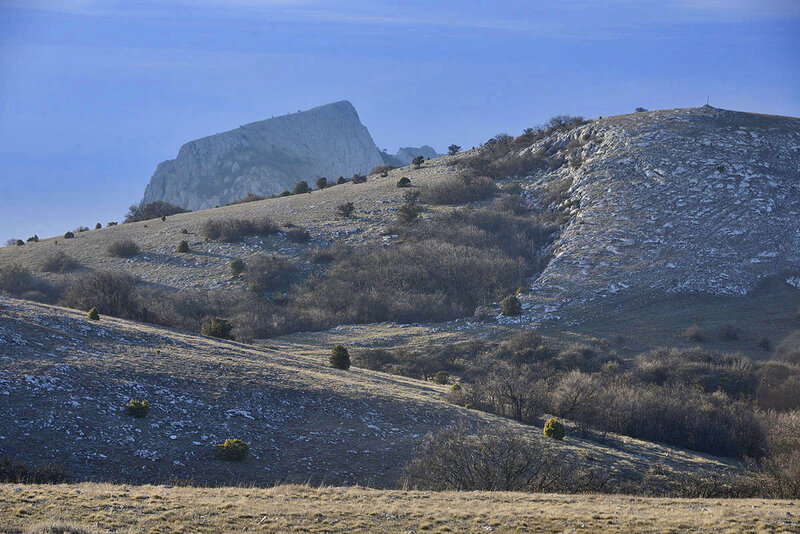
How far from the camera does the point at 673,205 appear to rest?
4922 centimetres

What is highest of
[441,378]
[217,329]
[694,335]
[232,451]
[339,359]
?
[217,329]

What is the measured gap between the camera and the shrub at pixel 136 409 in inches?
584

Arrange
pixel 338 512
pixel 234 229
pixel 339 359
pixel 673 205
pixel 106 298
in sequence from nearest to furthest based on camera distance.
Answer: pixel 338 512
pixel 339 359
pixel 106 298
pixel 673 205
pixel 234 229

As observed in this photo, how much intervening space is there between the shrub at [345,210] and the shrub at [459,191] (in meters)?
7.93

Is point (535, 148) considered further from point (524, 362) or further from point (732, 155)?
point (524, 362)

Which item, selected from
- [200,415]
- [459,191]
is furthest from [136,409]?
[459,191]

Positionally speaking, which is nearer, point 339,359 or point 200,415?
point 200,415

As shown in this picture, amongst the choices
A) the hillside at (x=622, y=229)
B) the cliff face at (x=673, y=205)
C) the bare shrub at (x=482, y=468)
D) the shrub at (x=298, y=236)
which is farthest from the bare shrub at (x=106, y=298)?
the cliff face at (x=673, y=205)

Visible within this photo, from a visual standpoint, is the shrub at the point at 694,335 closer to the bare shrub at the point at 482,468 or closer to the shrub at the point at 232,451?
the bare shrub at the point at 482,468

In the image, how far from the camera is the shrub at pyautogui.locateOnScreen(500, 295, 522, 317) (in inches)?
1513

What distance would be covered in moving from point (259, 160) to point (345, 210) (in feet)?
251

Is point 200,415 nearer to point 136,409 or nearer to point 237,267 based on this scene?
point 136,409

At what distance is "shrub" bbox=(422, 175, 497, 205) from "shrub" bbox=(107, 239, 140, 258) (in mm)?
28577

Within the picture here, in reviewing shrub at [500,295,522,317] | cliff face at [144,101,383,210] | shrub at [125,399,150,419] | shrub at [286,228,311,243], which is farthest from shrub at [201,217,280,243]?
cliff face at [144,101,383,210]
